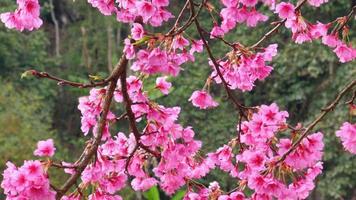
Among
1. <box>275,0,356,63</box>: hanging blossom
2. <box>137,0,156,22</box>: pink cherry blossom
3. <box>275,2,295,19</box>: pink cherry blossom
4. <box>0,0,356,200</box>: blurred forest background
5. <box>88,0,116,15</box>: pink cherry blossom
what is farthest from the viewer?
<box>0,0,356,200</box>: blurred forest background

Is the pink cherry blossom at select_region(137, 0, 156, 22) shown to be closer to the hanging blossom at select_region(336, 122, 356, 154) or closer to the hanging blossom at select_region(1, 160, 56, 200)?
the hanging blossom at select_region(1, 160, 56, 200)

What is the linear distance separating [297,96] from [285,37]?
63 centimetres

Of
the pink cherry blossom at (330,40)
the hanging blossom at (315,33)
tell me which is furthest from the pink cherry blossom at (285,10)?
the pink cherry blossom at (330,40)

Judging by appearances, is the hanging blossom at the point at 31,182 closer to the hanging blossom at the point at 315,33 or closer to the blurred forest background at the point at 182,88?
the hanging blossom at the point at 315,33

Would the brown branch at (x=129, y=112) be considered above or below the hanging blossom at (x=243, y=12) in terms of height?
below

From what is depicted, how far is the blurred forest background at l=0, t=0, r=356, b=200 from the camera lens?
22.8 ft

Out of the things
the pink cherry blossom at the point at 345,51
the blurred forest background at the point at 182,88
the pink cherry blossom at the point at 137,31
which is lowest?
the pink cherry blossom at the point at 137,31

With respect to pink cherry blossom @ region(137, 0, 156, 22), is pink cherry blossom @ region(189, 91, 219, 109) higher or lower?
higher

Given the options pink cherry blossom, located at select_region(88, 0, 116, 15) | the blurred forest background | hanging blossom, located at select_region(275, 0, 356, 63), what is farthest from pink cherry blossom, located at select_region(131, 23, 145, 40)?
the blurred forest background

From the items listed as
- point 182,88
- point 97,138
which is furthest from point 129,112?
point 182,88

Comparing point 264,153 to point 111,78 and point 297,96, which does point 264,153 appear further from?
point 297,96

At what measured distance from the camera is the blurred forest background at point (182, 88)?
6949mm

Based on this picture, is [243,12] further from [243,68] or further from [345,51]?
[345,51]

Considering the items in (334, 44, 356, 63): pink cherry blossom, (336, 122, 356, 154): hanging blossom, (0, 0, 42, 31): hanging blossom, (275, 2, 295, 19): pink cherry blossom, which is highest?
(334, 44, 356, 63): pink cherry blossom
